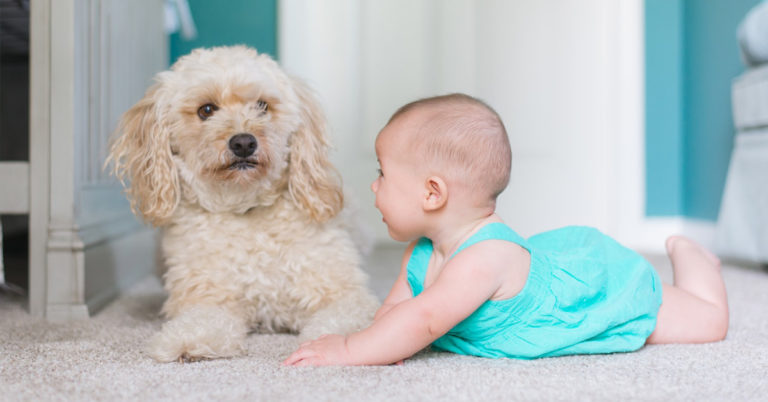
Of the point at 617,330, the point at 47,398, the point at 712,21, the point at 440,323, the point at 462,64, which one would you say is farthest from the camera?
the point at 462,64

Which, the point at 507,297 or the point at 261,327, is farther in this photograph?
the point at 261,327

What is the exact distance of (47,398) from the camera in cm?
89

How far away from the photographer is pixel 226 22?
10.2 feet

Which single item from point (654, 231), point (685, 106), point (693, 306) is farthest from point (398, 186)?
point (685, 106)

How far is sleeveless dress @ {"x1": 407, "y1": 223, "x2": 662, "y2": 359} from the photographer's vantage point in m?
1.11

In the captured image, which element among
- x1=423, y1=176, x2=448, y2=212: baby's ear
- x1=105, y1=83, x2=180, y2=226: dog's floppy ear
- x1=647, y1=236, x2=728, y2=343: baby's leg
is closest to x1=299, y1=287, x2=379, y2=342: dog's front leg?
x1=423, y1=176, x2=448, y2=212: baby's ear

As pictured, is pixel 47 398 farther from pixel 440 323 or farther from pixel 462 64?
pixel 462 64

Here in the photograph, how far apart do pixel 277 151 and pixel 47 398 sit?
0.66 meters

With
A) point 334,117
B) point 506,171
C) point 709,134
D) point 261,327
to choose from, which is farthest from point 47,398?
point 709,134

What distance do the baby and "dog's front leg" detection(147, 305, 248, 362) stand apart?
0.50 feet

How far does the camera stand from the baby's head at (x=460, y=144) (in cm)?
106

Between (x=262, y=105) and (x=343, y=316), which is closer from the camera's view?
(x=343, y=316)

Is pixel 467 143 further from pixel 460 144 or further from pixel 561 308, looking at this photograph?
pixel 561 308

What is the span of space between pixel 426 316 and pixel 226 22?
2.47 m
